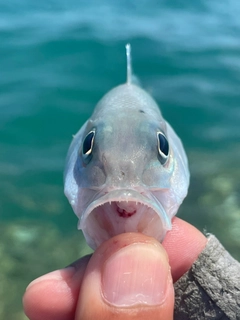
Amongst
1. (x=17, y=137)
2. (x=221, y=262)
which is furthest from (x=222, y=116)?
(x=221, y=262)

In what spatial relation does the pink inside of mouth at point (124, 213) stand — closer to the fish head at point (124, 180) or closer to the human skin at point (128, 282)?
the fish head at point (124, 180)

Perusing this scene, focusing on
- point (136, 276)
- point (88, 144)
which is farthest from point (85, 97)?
point (136, 276)

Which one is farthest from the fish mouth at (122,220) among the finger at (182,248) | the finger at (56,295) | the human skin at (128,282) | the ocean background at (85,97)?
the ocean background at (85,97)

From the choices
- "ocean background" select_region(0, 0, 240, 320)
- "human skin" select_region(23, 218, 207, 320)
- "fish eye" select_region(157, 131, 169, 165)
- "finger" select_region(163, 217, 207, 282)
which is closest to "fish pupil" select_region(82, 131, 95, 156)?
"fish eye" select_region(157, 131, 169, 165)

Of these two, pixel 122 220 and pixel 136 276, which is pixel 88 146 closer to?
pixel 122 220

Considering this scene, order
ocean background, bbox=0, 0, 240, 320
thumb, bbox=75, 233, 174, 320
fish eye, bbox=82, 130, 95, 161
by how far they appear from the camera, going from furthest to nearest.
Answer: ocean background, bbox=0, 0, 240, 320 < fish eye, bbox=82, 130, 95, 161 < thumb, bbox=75, 233, 174, 320

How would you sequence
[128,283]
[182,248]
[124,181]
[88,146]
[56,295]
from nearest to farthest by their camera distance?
[128,283] < [124,181] < [56,295] < [88,146] < [182,248]

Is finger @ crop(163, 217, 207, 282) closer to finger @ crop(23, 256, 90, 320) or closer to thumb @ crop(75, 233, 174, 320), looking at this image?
finger @ crop(23, 256, 90, 320)
